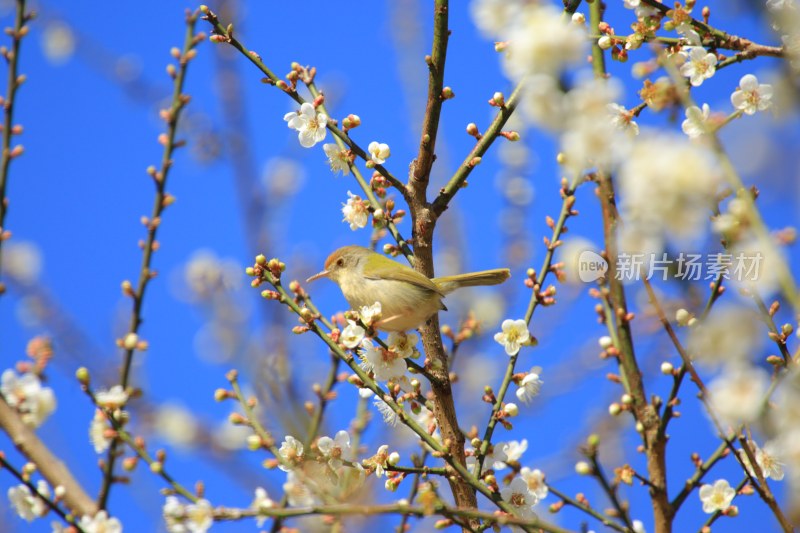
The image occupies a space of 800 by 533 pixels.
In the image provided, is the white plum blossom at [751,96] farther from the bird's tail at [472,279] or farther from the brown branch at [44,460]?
the brown branch at [44,460]

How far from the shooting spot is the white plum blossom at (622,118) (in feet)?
9.75

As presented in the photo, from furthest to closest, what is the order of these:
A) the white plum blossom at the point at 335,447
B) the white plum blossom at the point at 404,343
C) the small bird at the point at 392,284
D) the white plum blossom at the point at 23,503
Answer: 1. the small bird at the point at 392,284
2. the white plum blossom at the point at 404,343
3. the white plum blossom at the point at 335,447
4. the white plum blossom at the point at 23,503

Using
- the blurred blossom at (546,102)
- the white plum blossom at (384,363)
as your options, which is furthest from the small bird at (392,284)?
the blurred blossom at (546,102)

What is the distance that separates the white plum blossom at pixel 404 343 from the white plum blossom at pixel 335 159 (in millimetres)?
861

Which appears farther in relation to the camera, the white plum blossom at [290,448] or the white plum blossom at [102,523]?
the white plum blossom at [290,448]

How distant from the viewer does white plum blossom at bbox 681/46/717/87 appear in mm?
3062

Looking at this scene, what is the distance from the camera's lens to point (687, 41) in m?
3.09

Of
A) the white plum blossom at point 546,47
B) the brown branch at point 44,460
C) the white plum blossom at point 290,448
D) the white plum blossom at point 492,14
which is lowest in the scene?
the brown branch at point 44,460

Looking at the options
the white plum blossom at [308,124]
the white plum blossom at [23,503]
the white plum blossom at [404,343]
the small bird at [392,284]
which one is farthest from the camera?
the small bird at [392,284]

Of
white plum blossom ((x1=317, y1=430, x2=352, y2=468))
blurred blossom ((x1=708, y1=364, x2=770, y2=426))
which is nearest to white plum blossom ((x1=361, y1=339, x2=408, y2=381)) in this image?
white plum blossom ((x1=317, y1=430, x2=352, y2=468))

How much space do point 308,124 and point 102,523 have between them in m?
1.91

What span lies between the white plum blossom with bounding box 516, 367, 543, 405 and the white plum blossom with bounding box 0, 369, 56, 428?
74.1 inches

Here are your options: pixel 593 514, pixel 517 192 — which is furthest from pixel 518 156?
pixel 593 514

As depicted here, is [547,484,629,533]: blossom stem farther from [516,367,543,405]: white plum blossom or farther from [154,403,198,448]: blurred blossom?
[154,403,198,448]: blurred blossom
